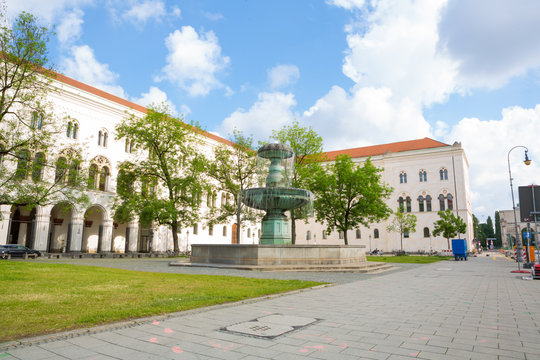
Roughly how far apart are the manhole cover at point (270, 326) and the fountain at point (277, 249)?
403 inches

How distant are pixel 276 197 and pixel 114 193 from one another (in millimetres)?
29721

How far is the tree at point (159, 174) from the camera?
3316 centimetres

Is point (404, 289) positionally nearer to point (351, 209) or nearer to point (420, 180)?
point (351, 209)

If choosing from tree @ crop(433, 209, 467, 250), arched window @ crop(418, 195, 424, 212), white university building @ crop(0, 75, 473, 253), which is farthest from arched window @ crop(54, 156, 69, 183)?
arched window @ crop(418, 195, 424, 212)

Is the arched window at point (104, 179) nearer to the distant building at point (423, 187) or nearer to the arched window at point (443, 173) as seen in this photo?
the distant building at point (423, 187)

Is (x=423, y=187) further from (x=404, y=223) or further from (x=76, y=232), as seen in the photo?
(x=76, y=232)

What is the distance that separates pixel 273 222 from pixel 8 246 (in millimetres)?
23095

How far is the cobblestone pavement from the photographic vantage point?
4.04 meters

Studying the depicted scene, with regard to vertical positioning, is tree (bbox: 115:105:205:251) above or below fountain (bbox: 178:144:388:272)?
above

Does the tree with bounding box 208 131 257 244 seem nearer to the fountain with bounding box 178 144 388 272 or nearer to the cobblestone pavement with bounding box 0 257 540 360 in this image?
the fountain with bounding box 178 144 388 272

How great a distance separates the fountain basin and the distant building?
153 feet

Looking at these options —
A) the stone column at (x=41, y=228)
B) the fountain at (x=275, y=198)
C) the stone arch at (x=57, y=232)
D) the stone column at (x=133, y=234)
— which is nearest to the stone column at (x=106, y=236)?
the stone column at (x=133, y=234)

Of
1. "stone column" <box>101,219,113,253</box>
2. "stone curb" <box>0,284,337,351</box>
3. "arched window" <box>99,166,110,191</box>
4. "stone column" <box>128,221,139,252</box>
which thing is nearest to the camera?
"stone curb" <box>0,284,337,351</box>

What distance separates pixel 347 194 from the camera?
1395 inches
